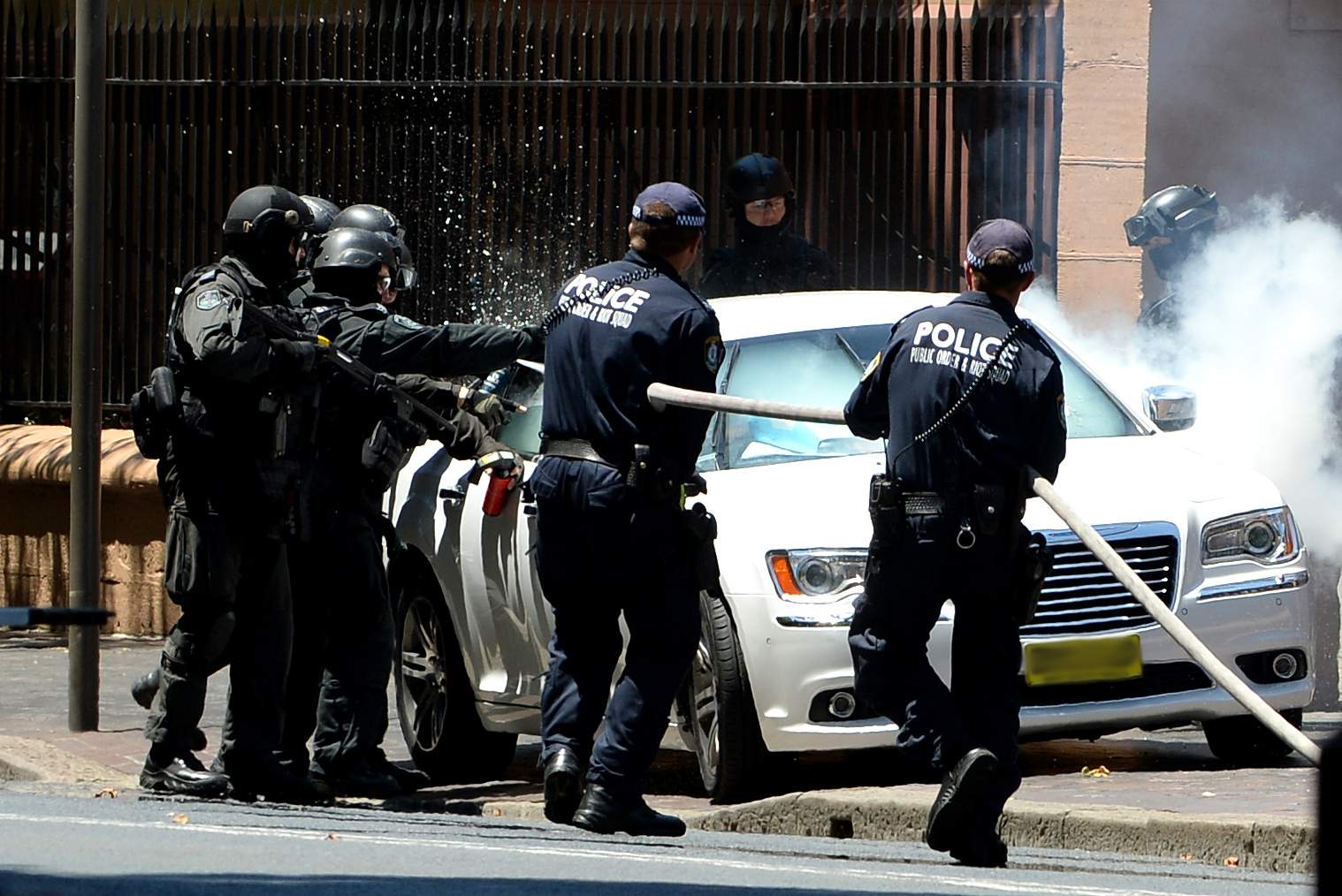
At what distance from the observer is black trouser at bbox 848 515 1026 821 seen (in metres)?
6.42

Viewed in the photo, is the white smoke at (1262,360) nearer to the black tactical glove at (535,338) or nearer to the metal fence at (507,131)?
the metal fence at (507,131)

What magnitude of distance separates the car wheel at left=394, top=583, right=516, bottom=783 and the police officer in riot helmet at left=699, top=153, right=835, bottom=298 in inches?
82.8

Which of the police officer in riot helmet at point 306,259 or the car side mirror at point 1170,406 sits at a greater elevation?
the police officer in riot helmet at point 306,259

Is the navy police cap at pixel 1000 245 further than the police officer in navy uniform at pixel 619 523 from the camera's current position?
No

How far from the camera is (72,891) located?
524 centimetres

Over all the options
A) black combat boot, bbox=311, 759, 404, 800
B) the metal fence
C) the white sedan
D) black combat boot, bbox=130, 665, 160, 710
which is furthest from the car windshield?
the metal fence

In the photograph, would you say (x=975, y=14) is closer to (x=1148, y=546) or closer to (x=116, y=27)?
(x=116, y=27)

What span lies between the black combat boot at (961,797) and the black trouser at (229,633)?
2.39 meters

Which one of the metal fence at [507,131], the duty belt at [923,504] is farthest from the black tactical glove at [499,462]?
the metal fence at [507,131]

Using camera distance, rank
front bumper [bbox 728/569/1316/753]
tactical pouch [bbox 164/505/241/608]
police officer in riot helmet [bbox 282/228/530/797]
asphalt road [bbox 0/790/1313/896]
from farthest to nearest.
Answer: police officer in riot helmet [bbox 282/228/530/797] < tactical pouch [bbox 164/505/241/608] < front bumper [bbox 728/569/1316/753] < asphalt road [bbox 0/790/1313/896]

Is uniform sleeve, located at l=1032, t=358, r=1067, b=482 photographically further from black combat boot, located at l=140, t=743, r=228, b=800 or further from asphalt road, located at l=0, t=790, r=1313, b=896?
black combat boot, located at l=140, t=743, r=228, b=800

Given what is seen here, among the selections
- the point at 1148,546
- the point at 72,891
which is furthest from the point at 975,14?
the point at 72,891

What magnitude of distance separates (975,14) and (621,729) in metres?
6.83

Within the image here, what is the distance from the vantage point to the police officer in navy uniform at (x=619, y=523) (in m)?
6.78
